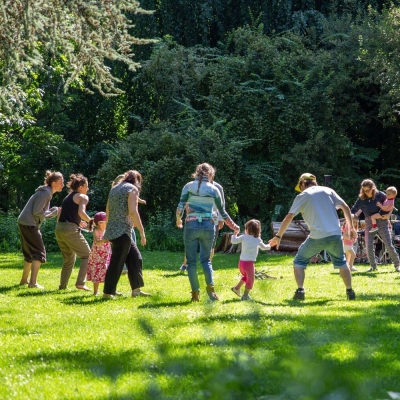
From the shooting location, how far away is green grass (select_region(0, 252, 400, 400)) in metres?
1.97

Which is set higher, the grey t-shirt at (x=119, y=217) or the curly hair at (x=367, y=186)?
the curly hair at (x=367, y=186)

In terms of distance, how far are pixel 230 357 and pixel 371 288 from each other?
11.2 metres

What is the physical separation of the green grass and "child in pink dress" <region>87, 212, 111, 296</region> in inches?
11.3

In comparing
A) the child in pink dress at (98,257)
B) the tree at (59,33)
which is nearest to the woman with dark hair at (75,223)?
the child in pink dress at (98,257)

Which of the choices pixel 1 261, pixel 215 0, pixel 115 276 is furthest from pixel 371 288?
pixel 215 0

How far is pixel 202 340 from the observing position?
10.2 ft

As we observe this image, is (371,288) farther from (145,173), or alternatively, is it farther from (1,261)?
(145,173)

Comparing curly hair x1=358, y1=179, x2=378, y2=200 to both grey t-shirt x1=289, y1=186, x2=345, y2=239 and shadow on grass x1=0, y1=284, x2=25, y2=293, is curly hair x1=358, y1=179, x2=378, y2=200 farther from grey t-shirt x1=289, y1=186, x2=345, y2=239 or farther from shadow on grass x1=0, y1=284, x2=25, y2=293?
shadow on grass x1=0, y1=284, x2=25, y2=293

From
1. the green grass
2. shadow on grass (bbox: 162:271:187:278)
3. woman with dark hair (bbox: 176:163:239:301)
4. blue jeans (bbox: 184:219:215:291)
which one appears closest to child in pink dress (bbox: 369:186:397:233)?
the green grass

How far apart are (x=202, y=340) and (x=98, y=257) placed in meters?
9.04

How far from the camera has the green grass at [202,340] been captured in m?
1.97

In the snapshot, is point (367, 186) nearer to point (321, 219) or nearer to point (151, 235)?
point (321, 219)

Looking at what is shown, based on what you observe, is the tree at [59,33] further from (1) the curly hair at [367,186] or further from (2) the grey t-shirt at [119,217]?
(1) the curly hair at [367,186]

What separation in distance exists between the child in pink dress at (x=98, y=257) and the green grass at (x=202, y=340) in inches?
11.3
